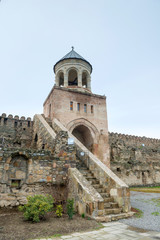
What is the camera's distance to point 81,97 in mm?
16219

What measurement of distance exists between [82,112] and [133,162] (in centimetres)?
867

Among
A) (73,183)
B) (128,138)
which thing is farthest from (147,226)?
(128,138)

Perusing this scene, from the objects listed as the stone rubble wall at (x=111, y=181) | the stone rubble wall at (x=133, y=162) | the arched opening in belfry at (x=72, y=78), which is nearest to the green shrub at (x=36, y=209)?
the stone rubble wall at (x=111, y=181)

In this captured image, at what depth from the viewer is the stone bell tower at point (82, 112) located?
14.9m

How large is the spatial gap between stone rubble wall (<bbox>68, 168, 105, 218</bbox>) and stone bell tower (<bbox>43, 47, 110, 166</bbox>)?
788 cm

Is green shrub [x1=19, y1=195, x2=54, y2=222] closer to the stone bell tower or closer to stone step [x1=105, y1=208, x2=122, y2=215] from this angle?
stone step [x1=105, y1=208, x2=122, y2=215]

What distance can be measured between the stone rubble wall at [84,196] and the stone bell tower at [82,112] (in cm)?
788

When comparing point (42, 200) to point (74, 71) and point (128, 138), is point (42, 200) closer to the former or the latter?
point (74, 71)

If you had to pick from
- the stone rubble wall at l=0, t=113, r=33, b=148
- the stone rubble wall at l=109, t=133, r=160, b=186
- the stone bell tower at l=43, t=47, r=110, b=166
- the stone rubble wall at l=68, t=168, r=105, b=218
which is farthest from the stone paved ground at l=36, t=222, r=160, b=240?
the stone rubble wall at l=109, t=133, r=160, b=186

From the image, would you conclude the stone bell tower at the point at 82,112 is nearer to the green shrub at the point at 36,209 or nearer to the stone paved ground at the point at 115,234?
the green shrub at the point at 36,209

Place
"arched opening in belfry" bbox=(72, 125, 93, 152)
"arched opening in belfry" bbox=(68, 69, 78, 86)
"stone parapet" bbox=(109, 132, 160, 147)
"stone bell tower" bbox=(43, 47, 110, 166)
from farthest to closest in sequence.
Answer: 1. "stone parapet" bbox=(109, 132, 160, 147)
2. "arched opening in belfry" bbox=(68, 69, 78, 86)
3. "arched opening in belfry" bbox=(72, 125, 93, 152)
4. "stone bell tower" bbox=(43, 47, 110, 166)

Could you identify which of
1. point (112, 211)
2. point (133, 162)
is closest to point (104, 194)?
point (112, 211)

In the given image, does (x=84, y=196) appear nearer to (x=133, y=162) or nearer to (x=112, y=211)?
(x=112, y=211)

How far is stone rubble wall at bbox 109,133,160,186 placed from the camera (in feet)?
60.1
